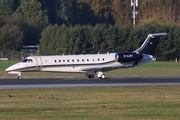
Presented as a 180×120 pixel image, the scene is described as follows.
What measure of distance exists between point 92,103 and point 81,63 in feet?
61.9

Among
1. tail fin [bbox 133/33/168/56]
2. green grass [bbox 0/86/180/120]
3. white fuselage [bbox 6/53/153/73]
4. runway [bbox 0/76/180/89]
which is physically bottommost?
runway [bbox 0/76/180/89]

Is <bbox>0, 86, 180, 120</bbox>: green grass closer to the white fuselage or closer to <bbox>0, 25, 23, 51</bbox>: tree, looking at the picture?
the white fuselage

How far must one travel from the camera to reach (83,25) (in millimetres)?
94375

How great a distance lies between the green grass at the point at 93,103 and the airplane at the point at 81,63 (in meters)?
9.95

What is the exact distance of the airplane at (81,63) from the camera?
45.8 meters

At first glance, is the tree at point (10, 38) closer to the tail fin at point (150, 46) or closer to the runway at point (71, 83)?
the tail fin at point (150, 46)

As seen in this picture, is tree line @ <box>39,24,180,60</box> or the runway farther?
tree line @ <box>39,24,180,60</box>

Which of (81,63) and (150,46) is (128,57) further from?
(81,63)

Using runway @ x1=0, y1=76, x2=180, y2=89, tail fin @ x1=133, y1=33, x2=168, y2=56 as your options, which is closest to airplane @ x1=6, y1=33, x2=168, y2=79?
tail fin @ x1=133, y1=33, x2=168, y2=56

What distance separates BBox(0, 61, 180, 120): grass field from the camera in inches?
914

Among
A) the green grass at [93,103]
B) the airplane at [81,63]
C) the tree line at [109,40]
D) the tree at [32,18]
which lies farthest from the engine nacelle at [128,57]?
the tree at [32,18]

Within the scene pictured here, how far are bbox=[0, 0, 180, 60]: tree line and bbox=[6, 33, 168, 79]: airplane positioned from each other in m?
36.5

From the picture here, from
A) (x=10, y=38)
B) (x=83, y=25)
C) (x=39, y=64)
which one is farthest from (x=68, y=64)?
(x=10, y=38)

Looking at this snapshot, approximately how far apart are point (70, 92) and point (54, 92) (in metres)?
0.91
